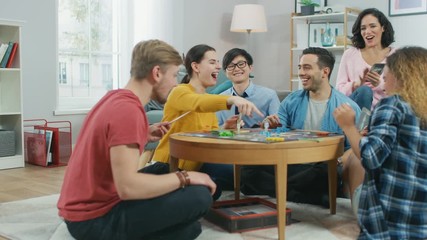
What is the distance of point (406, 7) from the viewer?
5.05m

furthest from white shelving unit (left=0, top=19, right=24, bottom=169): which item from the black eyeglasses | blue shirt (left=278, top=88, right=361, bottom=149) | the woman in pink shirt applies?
the woman in pink shirt

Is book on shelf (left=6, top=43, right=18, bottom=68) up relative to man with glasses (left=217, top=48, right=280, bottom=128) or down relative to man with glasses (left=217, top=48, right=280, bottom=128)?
up

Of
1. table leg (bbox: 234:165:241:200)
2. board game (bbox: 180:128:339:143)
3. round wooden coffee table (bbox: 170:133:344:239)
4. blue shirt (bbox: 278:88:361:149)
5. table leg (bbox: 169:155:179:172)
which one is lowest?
table leg (bbox: 234:165:241:200)

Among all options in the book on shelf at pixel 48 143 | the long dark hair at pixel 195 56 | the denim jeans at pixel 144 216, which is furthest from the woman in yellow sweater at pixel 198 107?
the book on shelf at pixel 48 143

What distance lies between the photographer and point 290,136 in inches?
87.4

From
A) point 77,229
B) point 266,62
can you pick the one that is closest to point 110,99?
point 77,229

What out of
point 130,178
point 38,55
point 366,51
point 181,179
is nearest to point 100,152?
point 130,178

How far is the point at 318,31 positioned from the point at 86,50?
2.44 meters

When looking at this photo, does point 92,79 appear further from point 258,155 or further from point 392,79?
point 392,79

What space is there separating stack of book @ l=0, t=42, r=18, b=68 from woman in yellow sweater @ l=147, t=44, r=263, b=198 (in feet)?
5.52

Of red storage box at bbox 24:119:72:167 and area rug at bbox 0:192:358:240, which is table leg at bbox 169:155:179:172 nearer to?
area rug at bbox 0:192:358:240

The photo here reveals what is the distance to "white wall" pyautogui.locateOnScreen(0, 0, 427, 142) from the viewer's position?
4324 mm

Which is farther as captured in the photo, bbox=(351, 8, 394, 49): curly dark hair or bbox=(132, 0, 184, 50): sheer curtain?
bbox=(132, 0, 184, 50): sheer curtain

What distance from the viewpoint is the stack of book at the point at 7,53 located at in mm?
3902
